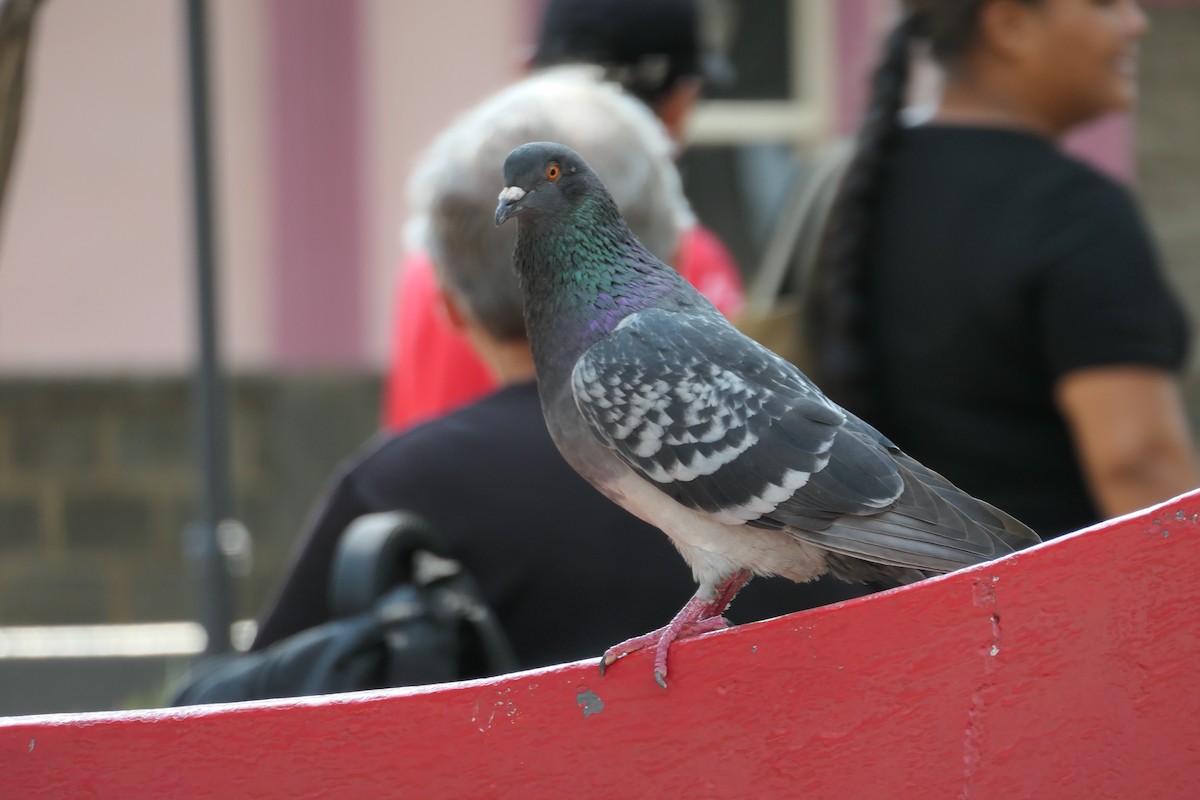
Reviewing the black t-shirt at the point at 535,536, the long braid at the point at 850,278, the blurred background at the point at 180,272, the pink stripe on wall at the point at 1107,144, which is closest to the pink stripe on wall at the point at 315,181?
the blurred background at the point at 180,272

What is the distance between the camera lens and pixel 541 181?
1.41m

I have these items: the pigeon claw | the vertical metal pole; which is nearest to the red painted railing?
the pigeon claw

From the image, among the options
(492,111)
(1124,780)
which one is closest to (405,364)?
(492,111)

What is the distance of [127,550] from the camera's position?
271 inches

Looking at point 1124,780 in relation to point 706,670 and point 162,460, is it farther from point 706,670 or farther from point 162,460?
point 162,460

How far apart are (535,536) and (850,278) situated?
2.38 feet

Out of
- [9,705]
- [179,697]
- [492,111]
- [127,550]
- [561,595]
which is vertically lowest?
[9,705]

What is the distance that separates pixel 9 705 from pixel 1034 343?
5.43m

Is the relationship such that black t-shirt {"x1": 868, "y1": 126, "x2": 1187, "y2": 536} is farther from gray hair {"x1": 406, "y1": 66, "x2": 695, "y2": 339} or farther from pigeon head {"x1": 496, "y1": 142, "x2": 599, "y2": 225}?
pigeon head {"x1": 496, "y1": 142, "x2": 599, "y2": 225}

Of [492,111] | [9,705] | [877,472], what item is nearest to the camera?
[877,472]

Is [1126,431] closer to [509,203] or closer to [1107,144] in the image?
[509,203]

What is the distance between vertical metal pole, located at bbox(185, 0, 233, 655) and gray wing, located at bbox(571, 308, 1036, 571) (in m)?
2.35

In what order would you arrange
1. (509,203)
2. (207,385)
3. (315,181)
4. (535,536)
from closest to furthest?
(509,203) → (535,536) → (207,385) → (315,181)

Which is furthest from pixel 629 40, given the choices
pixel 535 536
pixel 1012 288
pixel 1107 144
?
pixel 1107 144
